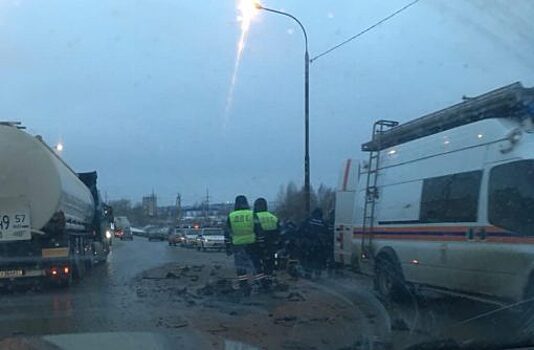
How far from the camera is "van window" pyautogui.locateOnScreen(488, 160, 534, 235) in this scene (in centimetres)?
966

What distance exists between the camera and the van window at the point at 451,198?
35.5 feet

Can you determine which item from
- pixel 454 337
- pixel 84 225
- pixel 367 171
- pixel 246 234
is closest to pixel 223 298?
pixel 246 234

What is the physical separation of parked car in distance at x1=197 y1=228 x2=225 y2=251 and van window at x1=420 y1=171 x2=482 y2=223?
28671 mm

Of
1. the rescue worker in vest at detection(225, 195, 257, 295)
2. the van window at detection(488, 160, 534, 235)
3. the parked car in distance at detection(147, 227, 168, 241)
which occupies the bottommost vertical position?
the parked car in distance at detection(147, 227, 168, 241)

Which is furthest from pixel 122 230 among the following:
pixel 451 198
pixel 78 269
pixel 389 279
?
pixel 451 198

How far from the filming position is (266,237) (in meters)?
14.4

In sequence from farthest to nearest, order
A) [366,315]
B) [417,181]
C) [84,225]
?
[84,225], [417,181], [366,315]

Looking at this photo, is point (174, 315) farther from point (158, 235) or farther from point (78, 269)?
point (158, 235)

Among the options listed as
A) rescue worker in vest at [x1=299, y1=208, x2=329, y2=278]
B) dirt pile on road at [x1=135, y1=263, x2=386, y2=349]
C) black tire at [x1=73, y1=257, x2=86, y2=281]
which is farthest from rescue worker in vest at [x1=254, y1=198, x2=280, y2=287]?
rescue worker in vest at [x1=299, y1=208, x2=329, y2=278]

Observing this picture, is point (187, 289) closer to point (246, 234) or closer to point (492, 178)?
point (246, 234)

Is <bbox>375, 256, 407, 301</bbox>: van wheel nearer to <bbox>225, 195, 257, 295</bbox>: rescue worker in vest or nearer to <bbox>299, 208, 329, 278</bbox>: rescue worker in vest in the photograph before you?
<bbox>225, 195, 257, 295</bbox>: rescue worker in vest

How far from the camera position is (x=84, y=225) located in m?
21.5

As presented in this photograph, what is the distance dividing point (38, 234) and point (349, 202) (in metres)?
6.75

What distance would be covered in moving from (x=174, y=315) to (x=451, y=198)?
427 cm
